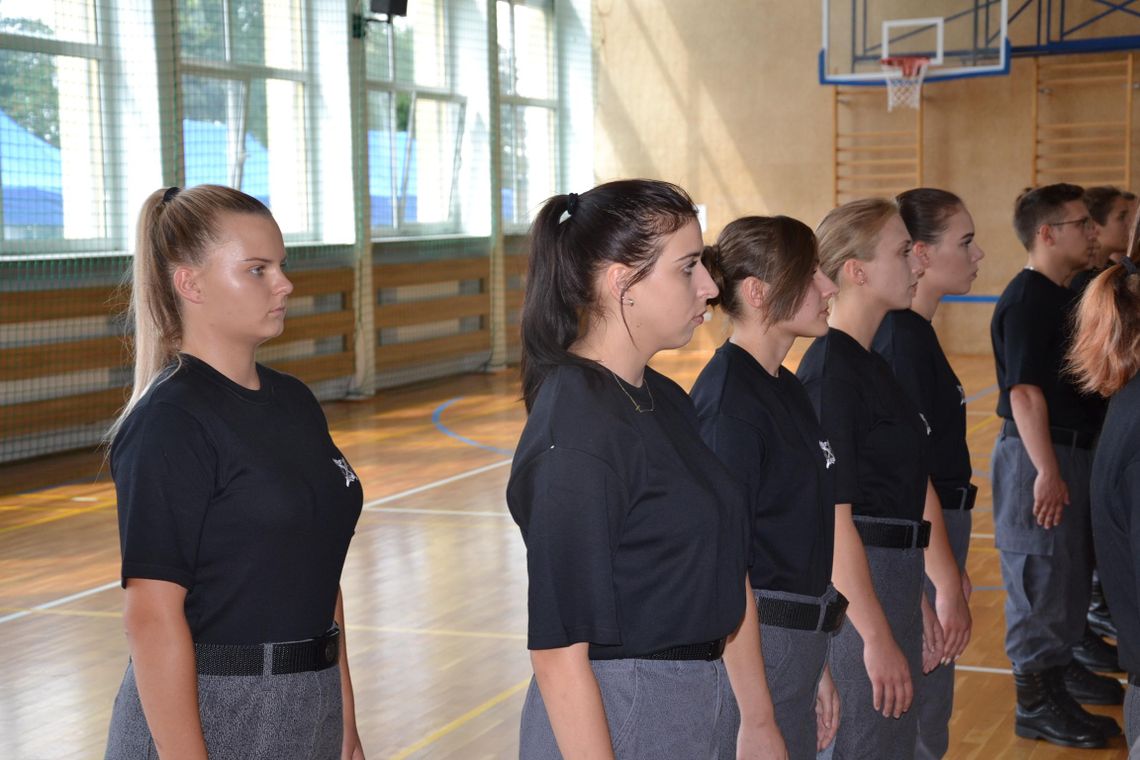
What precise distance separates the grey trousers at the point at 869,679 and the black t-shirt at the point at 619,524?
93cm

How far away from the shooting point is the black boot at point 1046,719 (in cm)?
363

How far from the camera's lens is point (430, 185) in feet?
42.0

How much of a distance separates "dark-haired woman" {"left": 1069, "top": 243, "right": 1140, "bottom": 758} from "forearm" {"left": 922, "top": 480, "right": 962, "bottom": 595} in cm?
93

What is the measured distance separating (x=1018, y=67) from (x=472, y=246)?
5834 millimetres

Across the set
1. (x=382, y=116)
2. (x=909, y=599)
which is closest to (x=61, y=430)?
(x=382, y=116)

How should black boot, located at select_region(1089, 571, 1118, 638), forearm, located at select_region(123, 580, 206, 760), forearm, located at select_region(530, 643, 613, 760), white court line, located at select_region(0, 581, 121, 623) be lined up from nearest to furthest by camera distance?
forearm, located at select_region(530, 643, 613, 760) < forearm, located at select_region(123, 580, 206, 760) < black boot, located at select_region(1089, 571, 1118, 638) < white court line, located at select_region(0, 581, 121, 623)

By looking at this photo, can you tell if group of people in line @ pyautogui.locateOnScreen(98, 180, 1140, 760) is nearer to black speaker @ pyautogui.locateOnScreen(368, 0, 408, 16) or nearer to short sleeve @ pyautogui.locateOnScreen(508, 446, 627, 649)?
short sleeve @ pyautogui.locateOnScreen(508, 446, 627, 649)

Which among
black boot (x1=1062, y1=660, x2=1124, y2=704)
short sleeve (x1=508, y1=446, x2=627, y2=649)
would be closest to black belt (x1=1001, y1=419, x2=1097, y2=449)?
black boot (x1=1062, y1=660, x2=1124, y2=704)

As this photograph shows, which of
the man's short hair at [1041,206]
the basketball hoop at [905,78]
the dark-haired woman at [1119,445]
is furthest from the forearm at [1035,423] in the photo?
the basketball hoop at [905,78]

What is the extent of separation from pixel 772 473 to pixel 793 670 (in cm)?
36

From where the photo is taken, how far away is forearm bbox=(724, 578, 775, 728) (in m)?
1.99

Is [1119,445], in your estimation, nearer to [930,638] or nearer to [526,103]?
[930,638]

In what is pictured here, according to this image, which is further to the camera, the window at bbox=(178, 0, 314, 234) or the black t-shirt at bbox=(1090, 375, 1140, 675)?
the window at bbox=(178, 0, 314, 234)

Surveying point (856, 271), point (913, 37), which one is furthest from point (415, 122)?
point (856, 271)
